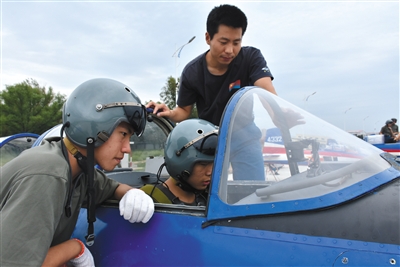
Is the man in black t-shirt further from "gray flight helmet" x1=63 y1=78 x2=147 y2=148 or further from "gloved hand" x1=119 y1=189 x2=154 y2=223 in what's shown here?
"gloved hand" x1=119 y1=189 x2=154 y2=223

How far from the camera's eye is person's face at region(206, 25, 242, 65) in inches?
104

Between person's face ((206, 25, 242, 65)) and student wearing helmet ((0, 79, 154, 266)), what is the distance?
1169mm

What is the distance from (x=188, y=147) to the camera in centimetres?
205

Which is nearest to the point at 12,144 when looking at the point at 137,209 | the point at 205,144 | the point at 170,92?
the point at 205,144

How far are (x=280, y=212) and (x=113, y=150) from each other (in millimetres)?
907

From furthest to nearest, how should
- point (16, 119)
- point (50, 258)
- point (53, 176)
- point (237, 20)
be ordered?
point (16, 119)
point (237, 20)
point (50, 258)
point (53, 176)

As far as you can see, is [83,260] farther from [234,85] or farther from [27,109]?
→ [27,109]

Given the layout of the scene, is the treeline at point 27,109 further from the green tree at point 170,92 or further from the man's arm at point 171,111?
the man's arm at point 171,111

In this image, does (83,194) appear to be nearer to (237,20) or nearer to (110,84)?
(110,84)

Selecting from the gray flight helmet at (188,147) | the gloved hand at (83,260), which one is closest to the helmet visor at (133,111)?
the gray flight helmet at (188,147)

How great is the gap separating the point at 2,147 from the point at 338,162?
4.38m

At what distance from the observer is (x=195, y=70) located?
3088 millimetres

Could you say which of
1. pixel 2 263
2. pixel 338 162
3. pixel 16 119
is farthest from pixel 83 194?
pixel 16 119

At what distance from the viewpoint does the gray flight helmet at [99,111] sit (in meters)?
1.60
